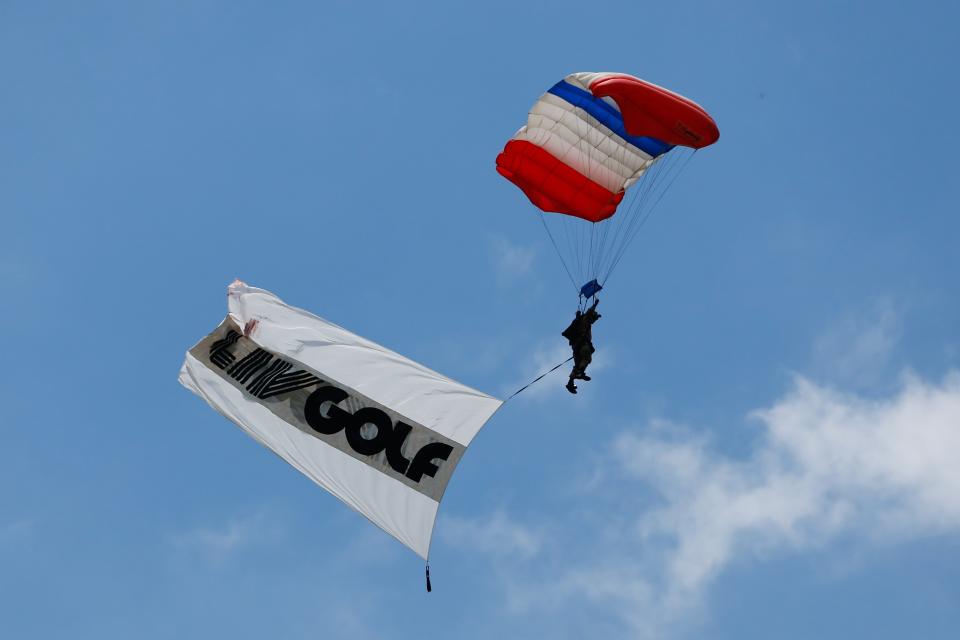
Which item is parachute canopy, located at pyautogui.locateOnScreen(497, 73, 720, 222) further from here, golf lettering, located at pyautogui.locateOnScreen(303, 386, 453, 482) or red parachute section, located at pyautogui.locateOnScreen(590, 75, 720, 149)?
golf lettering, located at pyautogui.locateOnScreen(303, 386, 453, 482)

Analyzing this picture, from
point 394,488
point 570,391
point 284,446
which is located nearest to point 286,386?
point 284,446

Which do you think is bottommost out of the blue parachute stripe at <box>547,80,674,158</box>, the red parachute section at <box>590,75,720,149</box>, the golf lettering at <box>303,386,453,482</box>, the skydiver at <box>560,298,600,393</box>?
the golf lettering at <box>303,386,453,482</box>

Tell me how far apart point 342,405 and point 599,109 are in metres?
7.73

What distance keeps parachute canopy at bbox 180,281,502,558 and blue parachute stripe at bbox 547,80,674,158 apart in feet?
20.9

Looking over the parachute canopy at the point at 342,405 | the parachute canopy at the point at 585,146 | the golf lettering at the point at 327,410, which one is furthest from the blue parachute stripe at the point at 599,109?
the golf lettering at the point at 327,410

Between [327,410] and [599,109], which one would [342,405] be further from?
[599,109]

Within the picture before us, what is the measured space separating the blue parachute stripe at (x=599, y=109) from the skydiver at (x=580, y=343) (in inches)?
130

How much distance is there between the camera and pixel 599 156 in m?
26.7

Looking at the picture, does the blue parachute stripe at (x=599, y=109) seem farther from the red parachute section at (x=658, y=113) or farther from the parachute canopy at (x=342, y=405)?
the parachute canopy at (x=342, y=405)

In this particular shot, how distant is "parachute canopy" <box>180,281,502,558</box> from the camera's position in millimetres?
21234

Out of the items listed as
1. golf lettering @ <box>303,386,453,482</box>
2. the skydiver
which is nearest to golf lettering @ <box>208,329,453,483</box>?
golf lettering @ <box>303,386,453,482</box>

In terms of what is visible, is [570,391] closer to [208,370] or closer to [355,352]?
[355,352]

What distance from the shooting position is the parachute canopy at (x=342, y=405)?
21.2 meters

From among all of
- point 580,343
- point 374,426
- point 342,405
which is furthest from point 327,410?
point 580,343
